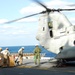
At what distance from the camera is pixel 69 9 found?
620 inches

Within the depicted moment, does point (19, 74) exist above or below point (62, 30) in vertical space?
below

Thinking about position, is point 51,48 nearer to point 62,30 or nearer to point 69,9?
point 62,30

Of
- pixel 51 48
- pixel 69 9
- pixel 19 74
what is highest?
pixel 69 9

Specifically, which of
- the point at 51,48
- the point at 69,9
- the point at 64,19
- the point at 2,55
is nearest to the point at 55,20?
the point at 64,19

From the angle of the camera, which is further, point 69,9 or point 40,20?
point 40,20

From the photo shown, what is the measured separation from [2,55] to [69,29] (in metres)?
6.19

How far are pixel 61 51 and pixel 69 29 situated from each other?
2475 millimetres

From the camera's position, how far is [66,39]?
87.0 ft

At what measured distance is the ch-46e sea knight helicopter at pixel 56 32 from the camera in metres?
26.4

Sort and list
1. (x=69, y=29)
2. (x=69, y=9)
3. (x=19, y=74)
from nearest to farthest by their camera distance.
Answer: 1. (x=69, y=9)
2. (x=19, y=74)
3. (x=69, y=29)

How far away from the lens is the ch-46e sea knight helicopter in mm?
26375

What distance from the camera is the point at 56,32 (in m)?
27.8

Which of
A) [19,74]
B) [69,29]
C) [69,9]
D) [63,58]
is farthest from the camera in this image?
[69,29]

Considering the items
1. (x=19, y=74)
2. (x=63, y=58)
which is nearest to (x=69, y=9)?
(x=19, y=74)
